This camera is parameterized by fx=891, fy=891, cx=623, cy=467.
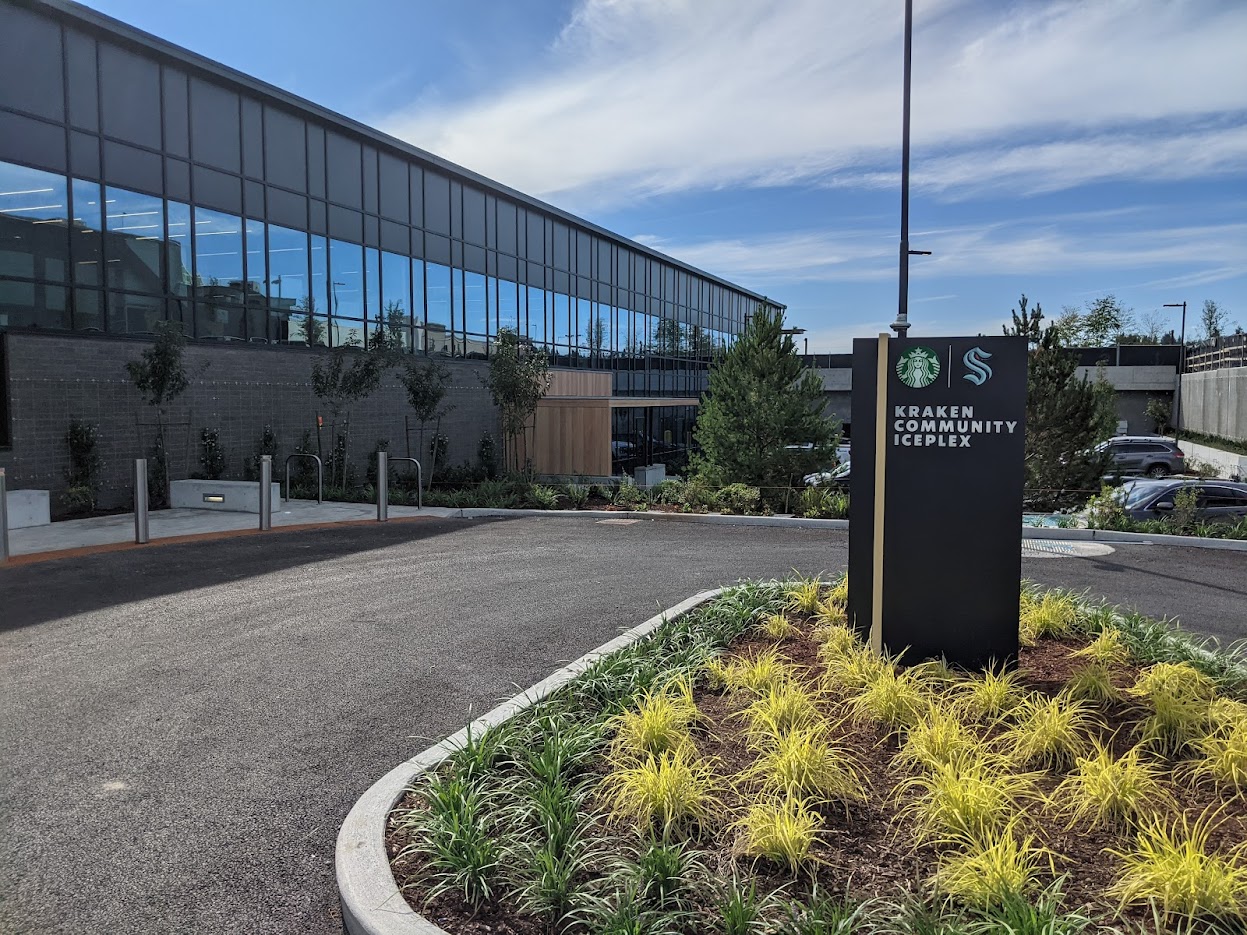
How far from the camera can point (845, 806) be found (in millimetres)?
4430

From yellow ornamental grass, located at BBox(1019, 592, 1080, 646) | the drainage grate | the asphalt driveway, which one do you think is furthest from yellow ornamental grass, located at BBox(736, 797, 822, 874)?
the drainage grate

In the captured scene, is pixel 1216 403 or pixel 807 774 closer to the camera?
pixel 807 774

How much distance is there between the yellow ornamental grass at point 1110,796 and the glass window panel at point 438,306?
24235 millimetres

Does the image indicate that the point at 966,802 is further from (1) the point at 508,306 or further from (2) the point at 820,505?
(1) the point at 508,306

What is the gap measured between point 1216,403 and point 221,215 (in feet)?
144

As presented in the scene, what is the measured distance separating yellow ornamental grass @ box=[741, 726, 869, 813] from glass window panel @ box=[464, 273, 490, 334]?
82.6ft

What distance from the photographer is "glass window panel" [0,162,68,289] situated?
15.6 meters

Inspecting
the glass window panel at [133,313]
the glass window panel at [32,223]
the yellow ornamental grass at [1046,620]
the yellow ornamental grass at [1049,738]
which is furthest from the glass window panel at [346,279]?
the yellow ornamental grass at [1049,738]

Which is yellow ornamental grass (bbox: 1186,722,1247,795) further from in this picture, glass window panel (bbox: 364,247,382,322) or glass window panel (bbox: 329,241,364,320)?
glass window panel (bbox: 364,247,382,322)

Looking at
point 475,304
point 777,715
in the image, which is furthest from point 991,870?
point 475,304

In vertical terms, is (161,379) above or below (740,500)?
above

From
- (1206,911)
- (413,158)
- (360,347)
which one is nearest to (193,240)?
(360,347)

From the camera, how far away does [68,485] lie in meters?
16.4

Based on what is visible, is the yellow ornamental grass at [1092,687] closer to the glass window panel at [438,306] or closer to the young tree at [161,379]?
the young tree at [161,379]
